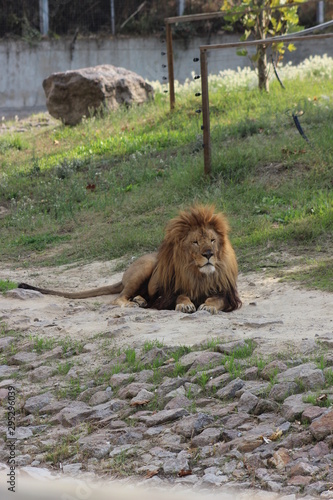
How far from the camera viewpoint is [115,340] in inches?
255

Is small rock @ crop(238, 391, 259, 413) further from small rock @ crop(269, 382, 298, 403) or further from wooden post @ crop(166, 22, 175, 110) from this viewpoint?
wooden post @ crop(166, 22, 175, 110)

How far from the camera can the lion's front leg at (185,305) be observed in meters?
7.31

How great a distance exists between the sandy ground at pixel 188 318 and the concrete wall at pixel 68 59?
1285 centimetres

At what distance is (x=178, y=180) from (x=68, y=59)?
407 inches

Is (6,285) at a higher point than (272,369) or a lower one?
lower

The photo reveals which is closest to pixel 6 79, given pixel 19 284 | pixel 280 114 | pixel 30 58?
pixel 30 58

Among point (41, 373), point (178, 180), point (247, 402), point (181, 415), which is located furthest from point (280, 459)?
point (178, 180)

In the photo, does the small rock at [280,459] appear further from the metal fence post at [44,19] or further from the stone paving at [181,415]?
the metal fence post at [44,19]

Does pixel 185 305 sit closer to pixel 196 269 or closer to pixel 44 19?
pixel 196 269

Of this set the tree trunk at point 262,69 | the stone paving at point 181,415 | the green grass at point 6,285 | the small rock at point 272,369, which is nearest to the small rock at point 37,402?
the stone paving at point 181,415

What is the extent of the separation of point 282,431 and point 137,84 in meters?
12.5

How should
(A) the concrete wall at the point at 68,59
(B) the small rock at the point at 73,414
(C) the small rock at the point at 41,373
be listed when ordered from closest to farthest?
(B) the small rock at the point at 73,414
(C) the small rock at the point at 41,373
(A) the concrete wall at the point at 68,59

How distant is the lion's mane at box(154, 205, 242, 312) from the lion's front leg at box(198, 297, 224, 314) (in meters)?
0.08

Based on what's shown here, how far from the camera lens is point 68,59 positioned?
21.0 metres
